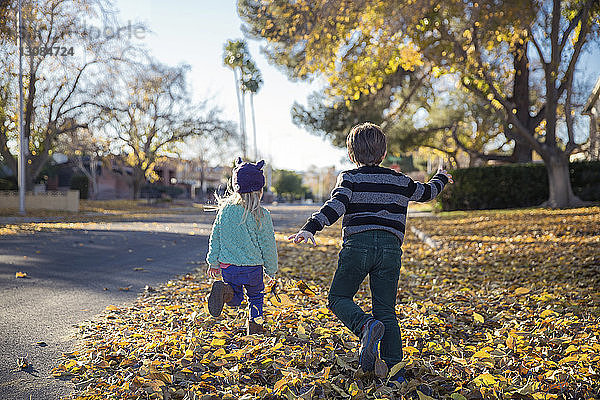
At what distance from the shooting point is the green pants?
3189mm

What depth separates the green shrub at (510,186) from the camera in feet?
59.1

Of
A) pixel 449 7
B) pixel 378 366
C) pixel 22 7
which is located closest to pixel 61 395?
pixel 378 366

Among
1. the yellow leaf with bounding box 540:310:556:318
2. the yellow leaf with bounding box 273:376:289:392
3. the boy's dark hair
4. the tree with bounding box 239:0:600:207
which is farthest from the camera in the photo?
the tree with bounding box 239:0:600:207

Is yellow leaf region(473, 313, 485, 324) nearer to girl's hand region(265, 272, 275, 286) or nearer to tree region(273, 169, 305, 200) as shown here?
girl's hand region(265, 272, 275, 286)

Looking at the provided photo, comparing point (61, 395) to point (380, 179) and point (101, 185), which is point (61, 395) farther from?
point (101, 185)

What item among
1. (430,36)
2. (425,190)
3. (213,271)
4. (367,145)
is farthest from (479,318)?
(430,36)

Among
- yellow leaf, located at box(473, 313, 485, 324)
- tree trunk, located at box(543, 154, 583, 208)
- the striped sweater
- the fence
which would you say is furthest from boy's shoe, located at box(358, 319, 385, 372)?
the fence

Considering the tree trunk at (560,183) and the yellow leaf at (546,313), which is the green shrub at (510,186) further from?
the yellow leaf at (546,313)

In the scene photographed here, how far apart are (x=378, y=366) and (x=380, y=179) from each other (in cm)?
119

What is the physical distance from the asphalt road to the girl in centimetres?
132

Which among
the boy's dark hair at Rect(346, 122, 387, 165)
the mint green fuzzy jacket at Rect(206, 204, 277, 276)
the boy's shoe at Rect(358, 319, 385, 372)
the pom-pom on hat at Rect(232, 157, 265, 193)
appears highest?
the boy's dark hair at Rect(346, 122, 387, 165)

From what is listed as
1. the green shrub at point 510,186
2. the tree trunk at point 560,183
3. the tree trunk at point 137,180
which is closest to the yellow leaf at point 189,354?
the tree trunk at point 560,183

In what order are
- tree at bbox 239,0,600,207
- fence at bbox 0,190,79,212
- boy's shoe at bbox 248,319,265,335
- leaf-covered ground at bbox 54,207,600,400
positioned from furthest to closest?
fence at bbox 0,190,79,212 → tree at bbox 239,0,600,207 → boy's shoe at bbox 248,319,265,335 → leaf-covered ground at bbox 54,207,600,400

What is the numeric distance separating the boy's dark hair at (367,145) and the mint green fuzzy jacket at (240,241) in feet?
3.34
